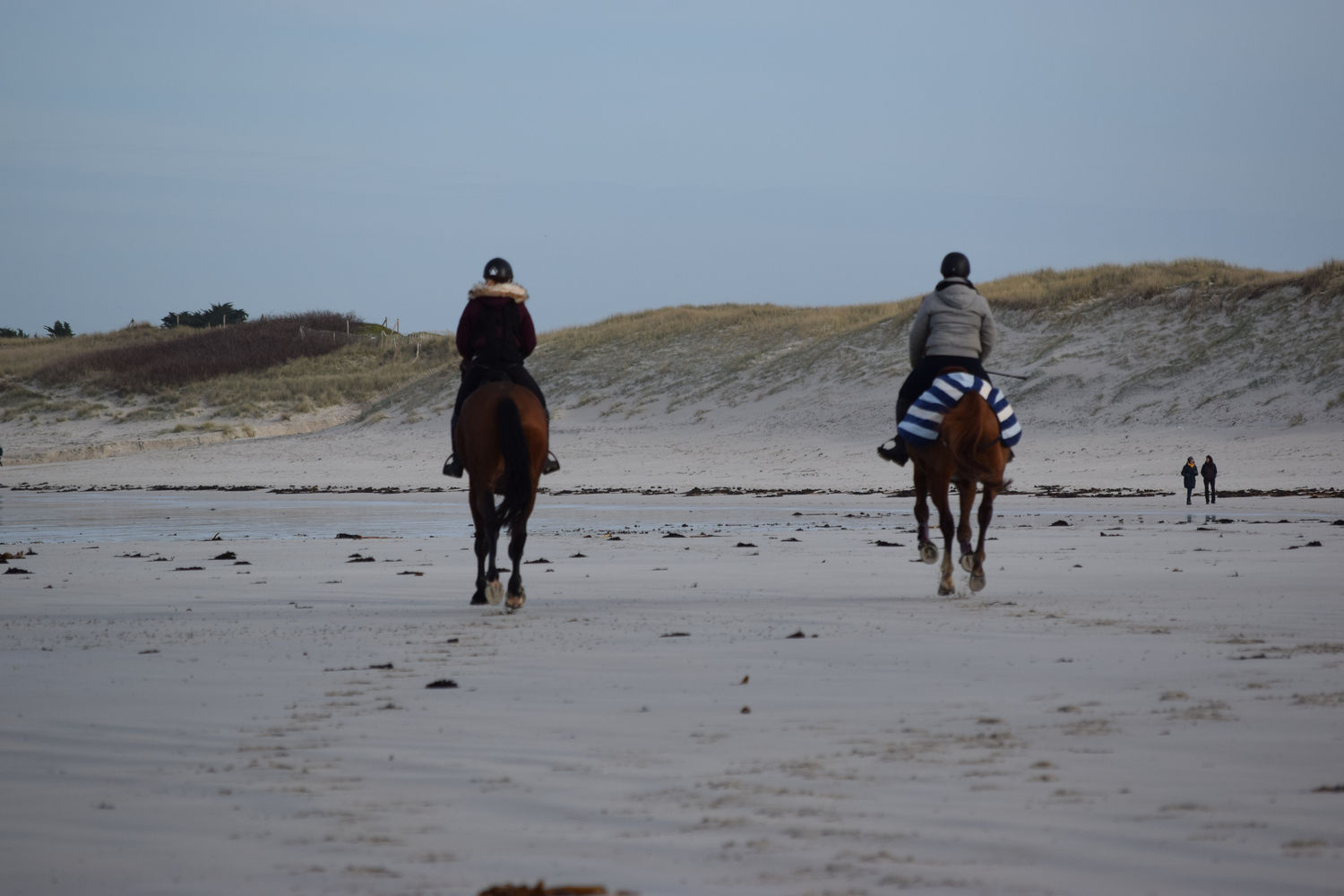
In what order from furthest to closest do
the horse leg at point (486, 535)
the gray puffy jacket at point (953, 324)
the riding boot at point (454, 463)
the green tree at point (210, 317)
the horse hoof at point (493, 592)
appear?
the green tree at point (210, 317) < the gray puffy jacket at point (953, 324) < the riding boot at point (454, 463) < the horse leg at point (486, 535) < the horse hoof at point (493, 592)

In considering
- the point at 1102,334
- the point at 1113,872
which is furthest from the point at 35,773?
the point at 1102,334

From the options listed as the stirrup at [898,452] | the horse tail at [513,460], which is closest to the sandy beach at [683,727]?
the horse tail at [513,460]

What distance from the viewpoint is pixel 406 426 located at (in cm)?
4550

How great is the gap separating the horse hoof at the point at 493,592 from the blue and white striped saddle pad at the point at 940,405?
2954mm

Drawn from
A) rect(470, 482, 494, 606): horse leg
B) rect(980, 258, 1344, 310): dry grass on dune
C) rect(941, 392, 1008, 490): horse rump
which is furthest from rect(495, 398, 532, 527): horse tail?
rect(980, 258, 1344, 310): dry grass on dune

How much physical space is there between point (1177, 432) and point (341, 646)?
85.9ft

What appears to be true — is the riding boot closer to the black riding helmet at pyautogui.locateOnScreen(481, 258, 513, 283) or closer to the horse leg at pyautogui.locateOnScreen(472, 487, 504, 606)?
the horse leg at pyautogui.locateOnScreen(472, 487, 504, 606)

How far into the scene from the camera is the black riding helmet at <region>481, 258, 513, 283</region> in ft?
30.2

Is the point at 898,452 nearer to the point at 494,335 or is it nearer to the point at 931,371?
the point at 931,371

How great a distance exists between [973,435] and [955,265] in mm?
1464

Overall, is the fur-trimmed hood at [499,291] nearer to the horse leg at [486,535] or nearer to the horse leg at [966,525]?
the horse leg at [486,535]

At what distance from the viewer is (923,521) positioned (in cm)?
967

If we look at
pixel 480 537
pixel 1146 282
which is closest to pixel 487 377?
pixel 480 537

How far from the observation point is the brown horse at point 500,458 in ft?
27.6
